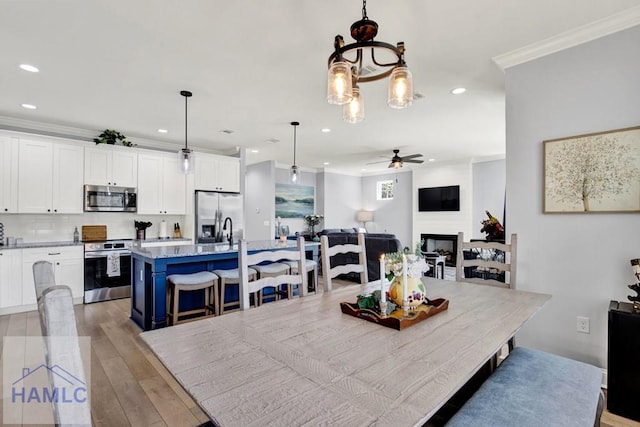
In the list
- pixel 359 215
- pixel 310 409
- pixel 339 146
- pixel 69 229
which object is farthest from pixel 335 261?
pixel 310 409

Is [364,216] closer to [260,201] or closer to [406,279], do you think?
[260,201]

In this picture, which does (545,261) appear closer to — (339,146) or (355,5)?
(355,5)

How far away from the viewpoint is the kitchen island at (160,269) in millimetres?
3186

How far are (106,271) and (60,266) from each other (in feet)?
1.77

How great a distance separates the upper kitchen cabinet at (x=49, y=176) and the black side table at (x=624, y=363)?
616cm

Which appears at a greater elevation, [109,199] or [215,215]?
[109,199]

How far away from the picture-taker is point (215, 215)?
18.9 ft

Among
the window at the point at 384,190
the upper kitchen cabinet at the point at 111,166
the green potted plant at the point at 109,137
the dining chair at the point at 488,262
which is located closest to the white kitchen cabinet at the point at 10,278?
the upper kitchen cabinet at the point at 111,166

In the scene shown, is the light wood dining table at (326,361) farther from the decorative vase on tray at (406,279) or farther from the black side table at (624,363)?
the black side table at (624,363)

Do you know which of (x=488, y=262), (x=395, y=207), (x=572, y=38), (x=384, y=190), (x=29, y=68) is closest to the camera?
(x=488, y=262)

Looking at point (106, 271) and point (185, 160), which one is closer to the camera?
point (185, 160)

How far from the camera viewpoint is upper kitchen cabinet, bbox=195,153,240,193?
5.78 metres

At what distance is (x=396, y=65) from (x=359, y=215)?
27.0 ft

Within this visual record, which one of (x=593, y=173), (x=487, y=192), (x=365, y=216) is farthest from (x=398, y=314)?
(x=365, y=216)
